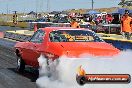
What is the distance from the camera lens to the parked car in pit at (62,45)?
912 centimetres

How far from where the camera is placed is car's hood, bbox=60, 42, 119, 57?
9007 mm

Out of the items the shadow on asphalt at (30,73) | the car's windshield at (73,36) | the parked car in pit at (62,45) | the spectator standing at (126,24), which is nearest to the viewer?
the parked car in pit at (62,45)

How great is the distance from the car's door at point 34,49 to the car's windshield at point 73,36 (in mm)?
427

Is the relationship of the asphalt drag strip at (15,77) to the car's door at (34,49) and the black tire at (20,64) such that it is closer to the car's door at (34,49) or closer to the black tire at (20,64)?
the black tire at (20,64)

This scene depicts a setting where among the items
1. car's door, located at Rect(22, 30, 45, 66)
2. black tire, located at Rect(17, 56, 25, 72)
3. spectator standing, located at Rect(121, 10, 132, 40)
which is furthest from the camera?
spectator standing, located at Rect(121, 10, 132, 40)

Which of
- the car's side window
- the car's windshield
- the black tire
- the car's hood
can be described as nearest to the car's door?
the car's side window

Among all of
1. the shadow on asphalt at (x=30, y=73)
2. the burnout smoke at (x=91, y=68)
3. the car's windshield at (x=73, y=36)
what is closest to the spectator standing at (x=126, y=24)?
the shadow on asphalt at (x=30, y=73)

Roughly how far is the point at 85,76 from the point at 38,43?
392 centimetres

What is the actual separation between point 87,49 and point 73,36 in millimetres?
1217

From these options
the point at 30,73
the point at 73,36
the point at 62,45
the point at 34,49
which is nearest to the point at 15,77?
the point at 30,73

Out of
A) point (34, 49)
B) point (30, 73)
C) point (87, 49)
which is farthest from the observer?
point (30, 73)

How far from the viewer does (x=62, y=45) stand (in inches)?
374

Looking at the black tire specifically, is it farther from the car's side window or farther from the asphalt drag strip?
the car's side window

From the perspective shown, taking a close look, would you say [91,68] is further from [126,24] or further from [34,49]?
[126,24]
